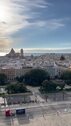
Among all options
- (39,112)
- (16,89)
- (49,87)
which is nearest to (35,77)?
(49,87)

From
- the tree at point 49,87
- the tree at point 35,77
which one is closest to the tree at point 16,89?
the tree at point 49,87

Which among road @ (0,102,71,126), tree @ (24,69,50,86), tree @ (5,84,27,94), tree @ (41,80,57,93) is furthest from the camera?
tree @ (24,69,50,86)

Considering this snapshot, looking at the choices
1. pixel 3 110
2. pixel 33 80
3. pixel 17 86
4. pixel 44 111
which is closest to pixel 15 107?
pixel 3 110

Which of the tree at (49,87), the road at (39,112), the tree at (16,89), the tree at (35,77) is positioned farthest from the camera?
the tree at (35,77)

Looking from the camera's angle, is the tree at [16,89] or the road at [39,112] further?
the tree at [16,89]

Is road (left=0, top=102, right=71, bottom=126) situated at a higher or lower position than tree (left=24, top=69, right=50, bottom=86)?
lower

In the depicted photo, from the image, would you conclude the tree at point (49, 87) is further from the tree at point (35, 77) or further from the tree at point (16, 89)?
the tree at point (35, 77)

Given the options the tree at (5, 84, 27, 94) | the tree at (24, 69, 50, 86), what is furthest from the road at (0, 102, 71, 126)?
the tree at (24, 69, 50, 86)

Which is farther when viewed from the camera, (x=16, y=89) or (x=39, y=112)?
(x=16, y=89)

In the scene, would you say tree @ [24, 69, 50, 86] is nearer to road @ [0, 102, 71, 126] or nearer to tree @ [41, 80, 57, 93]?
tree @ [41, 80, 57, 93]

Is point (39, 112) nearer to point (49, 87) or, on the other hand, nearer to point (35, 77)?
point (49, 87)

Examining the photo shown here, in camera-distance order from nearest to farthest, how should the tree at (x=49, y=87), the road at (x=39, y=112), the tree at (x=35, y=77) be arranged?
the road at (x=39, y=112)
the tree at (x=49, y=87)
the tree at (x=35, y=77)

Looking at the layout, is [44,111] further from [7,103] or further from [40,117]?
[7,103]
